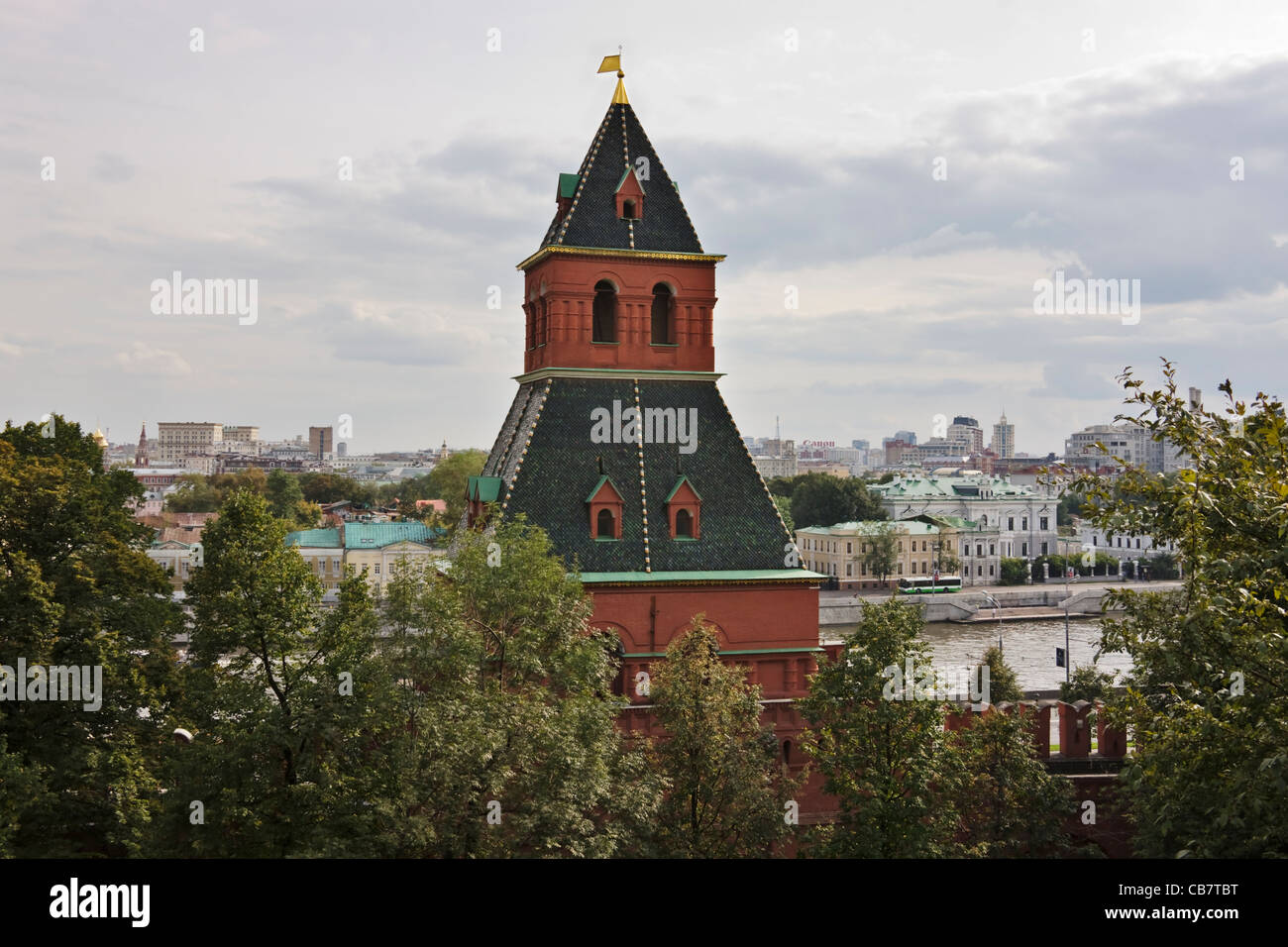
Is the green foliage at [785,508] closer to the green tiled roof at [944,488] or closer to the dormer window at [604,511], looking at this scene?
the dormer window at [604,511]

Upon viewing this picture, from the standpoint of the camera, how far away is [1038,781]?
21.6 meters

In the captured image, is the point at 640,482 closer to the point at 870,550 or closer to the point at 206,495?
the point at 870,550

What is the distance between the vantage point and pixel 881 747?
751 inches

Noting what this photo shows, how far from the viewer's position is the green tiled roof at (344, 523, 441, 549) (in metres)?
91.2

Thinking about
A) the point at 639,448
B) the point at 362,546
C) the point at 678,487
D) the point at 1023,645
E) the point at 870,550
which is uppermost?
the point at 639,448

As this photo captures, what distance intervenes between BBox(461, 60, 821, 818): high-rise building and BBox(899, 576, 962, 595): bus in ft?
272

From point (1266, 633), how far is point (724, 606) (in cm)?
1517

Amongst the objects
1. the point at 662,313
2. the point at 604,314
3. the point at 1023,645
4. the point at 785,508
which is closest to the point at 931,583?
Answer: the point at 1023,645

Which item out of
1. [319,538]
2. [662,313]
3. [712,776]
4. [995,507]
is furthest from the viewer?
[995,507]

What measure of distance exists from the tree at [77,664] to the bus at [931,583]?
9178cm

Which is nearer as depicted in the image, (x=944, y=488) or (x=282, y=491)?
(x=282, y=491)

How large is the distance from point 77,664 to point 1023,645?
7211cm

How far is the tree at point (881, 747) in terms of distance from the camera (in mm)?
18328
